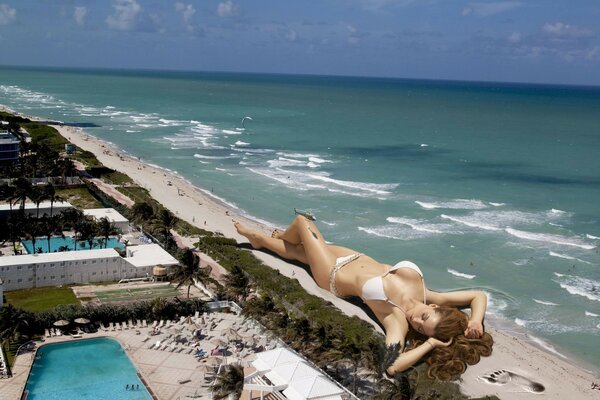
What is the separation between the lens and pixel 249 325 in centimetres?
3853

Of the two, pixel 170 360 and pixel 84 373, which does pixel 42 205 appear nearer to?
pixel 84 373

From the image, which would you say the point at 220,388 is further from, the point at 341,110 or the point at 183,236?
the point at 341,110

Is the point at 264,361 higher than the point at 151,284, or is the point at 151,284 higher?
the point at 264,361

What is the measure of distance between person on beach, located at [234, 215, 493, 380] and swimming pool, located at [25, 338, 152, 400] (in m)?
13.0

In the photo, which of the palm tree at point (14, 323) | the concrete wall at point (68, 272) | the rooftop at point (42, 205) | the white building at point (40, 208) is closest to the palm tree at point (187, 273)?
the concrete wall at point (68, 272)

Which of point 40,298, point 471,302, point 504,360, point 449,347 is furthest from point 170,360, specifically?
point 504,360

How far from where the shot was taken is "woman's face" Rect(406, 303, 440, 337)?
109 feet

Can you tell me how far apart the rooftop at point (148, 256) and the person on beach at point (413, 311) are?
1194 cm

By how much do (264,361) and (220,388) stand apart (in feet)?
9.42

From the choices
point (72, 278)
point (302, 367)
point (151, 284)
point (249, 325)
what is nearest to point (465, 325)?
point (302, 367)

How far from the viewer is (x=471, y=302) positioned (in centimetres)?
3697

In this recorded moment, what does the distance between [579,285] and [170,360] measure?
32597 mm

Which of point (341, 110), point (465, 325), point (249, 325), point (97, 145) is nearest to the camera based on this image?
point (465, 325)

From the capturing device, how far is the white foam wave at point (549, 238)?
60.6 m
